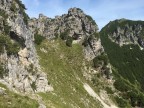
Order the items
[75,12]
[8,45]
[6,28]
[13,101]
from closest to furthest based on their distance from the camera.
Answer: [13,101]
[8,45]
[6,28]
[75,12]

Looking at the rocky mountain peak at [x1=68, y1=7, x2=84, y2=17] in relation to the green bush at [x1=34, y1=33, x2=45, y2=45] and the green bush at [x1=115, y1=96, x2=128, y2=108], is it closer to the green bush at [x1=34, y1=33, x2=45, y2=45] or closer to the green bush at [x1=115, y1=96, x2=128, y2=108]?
the green bush at [x1=34, y1=33, x2=45, y2=45]

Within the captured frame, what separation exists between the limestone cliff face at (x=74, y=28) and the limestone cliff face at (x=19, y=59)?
46.6m

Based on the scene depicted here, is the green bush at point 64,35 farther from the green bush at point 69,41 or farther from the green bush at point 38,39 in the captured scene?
the green bush at point 38,39

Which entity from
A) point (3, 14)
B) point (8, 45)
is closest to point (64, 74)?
point (3, 14)

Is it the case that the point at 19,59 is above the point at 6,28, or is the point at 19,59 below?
below

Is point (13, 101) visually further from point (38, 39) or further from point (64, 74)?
point (38, 39)

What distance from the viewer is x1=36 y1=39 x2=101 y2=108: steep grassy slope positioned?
3347 inches

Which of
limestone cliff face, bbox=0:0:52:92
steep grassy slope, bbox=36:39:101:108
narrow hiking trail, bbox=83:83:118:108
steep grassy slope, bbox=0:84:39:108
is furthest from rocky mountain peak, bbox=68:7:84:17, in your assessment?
steep grassy slope, bbox=0:84:39:108

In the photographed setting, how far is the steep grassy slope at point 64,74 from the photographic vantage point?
279 ft

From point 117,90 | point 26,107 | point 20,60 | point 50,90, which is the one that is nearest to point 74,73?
point 117,90

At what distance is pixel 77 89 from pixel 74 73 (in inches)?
459

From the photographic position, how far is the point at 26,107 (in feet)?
172

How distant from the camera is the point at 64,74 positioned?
4131 inches

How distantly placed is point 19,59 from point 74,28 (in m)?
60.3
